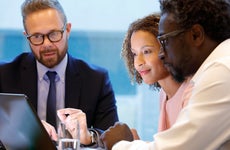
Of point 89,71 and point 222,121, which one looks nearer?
point 222,121

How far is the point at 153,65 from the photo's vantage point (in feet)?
4.76

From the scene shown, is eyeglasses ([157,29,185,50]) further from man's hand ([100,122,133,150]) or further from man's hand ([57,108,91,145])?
man's hand ([57,108,91,145])

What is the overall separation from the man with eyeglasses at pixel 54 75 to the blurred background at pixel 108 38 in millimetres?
491

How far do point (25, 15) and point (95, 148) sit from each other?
0.80 m

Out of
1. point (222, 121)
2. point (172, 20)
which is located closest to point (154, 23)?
point (172, 20)

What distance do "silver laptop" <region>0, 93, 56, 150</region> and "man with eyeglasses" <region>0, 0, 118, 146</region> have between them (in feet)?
1.94

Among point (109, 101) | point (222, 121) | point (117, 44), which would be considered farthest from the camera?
point (117, 44)

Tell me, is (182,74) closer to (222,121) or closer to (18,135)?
(222,121)

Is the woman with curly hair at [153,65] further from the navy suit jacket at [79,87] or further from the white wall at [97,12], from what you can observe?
the white wall at [97,12]

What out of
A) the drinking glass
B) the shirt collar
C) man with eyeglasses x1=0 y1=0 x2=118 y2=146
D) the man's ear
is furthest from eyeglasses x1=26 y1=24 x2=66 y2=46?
the man's ear

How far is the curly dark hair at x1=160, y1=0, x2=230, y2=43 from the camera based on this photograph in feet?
3.56

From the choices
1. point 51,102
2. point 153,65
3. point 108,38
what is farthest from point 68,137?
point 108,38

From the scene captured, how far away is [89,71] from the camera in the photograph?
200 cm

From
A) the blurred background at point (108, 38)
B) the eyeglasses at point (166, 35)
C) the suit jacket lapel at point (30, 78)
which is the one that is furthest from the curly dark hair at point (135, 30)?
the blurred background at point (108, 38)
